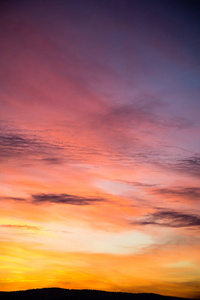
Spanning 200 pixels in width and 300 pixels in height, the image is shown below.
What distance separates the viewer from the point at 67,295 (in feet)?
179

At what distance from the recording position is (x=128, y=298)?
174 feet

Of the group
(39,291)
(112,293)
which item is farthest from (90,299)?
(39,291)

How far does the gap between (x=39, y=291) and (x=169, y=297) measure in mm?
19658

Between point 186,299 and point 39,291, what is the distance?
22060 millimetres

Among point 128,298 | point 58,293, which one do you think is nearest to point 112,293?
point 128,298

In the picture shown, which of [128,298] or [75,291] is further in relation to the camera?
[75,291]

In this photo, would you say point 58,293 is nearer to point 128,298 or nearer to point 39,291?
point 39,291

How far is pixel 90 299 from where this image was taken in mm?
53938

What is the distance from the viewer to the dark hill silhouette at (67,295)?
53.4 meters

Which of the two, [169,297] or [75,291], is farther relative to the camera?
[75,291]

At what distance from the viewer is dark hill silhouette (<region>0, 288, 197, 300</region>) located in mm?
53438

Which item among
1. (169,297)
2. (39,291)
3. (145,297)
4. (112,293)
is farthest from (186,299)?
(39,291)

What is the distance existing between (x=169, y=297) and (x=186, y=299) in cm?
244

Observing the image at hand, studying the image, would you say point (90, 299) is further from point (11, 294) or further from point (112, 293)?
point (11, 294)
